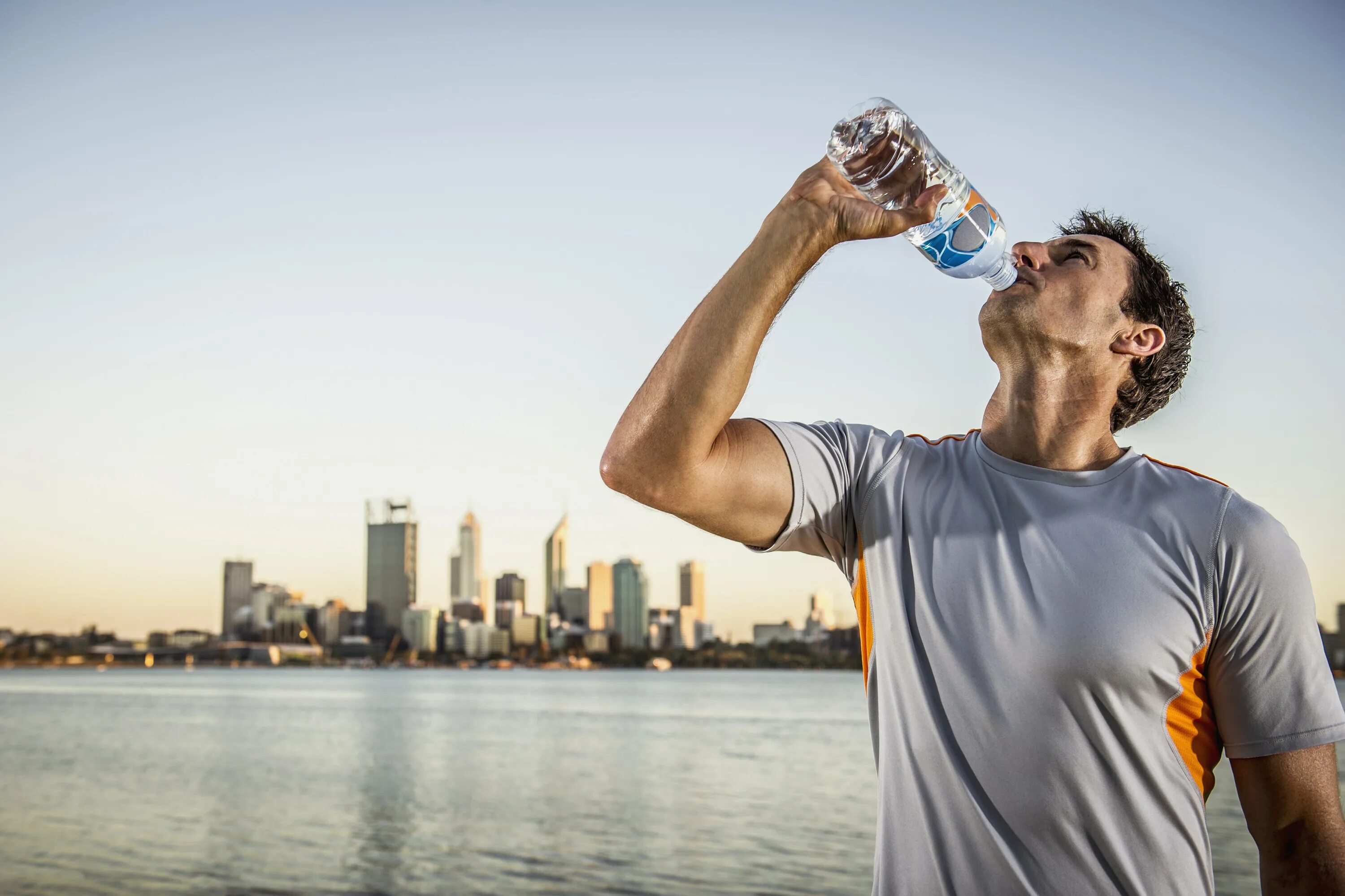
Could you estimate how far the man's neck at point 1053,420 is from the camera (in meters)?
2.02

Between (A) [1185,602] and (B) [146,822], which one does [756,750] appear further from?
(A) [1185,602]

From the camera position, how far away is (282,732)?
39.4 metres

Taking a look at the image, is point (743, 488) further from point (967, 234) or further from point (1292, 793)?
point (1292, 793)

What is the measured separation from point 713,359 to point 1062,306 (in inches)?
31.6

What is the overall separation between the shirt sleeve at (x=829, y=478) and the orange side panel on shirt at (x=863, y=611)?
0.04 metres

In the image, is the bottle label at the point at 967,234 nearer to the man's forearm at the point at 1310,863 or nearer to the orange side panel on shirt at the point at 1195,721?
the orange side panel on shirt at the point at 1195,721

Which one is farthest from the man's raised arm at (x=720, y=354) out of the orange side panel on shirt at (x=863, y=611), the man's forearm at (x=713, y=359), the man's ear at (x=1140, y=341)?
the man's ear at (x=1140, y=341)

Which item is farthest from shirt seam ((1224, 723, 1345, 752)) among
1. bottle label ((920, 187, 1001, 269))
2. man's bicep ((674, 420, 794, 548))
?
bottle label ((920, 187, 1001, 269))

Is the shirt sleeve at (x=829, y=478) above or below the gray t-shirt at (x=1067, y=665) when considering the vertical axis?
above

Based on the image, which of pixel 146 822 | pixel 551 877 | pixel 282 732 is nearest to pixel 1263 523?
pixel 551 877

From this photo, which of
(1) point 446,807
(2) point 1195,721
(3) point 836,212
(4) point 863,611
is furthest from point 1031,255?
(1) point 446,807

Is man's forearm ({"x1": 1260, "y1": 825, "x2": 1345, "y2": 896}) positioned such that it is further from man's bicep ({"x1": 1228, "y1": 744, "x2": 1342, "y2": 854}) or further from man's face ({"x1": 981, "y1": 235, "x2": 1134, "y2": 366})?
man's face ({"x1": 981, "y1": 235, "x2": 1134, "y2": 366})

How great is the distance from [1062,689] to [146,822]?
788 inches

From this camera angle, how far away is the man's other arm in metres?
1.80
